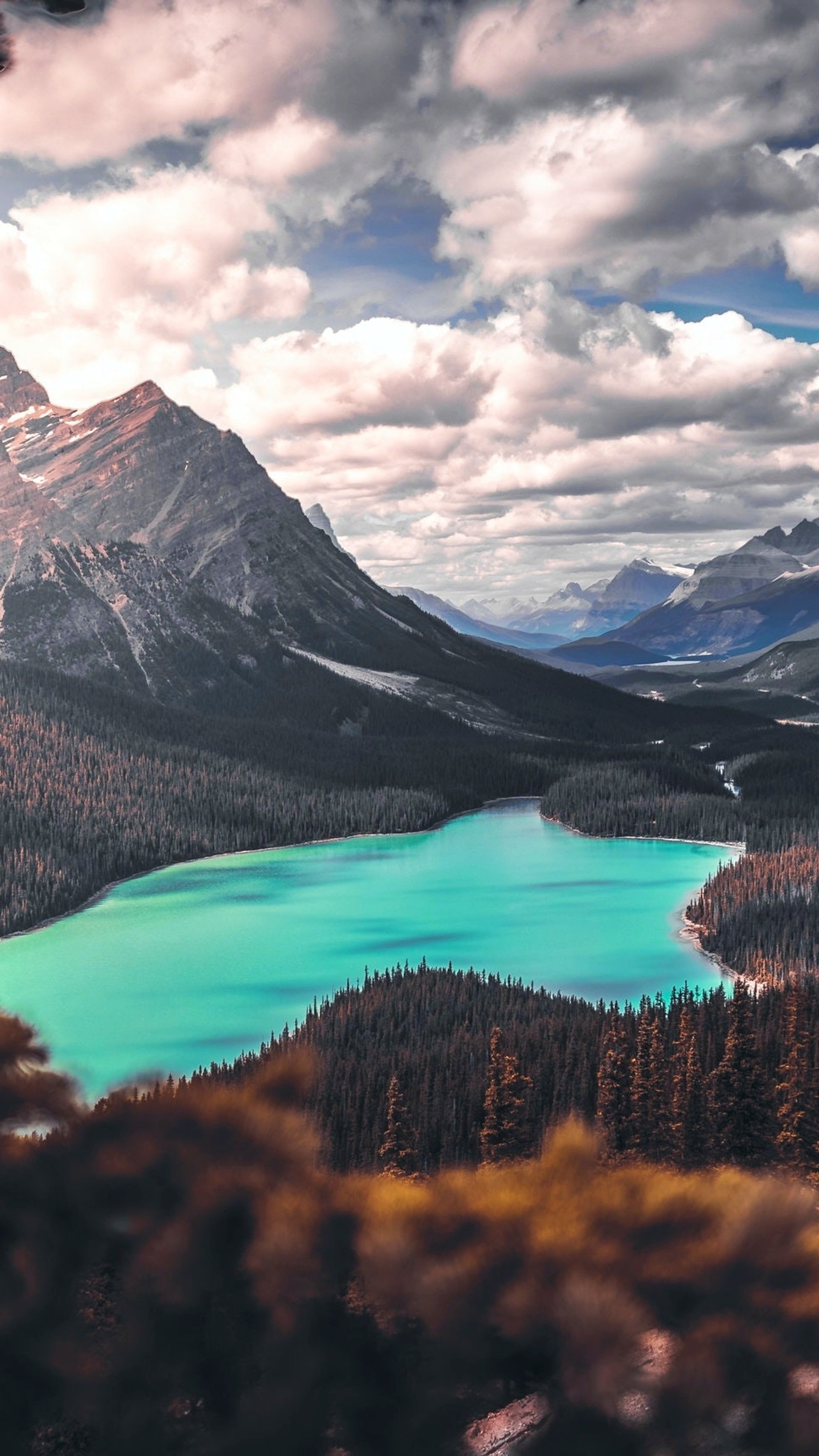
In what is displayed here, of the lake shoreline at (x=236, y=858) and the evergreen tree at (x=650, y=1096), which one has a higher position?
the evergreen tree at (x=650, y=1096)

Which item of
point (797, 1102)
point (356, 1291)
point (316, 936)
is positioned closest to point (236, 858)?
point (316, 936)

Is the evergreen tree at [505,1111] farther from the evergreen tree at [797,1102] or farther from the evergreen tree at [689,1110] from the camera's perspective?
the evergreen tree at [797,1102]

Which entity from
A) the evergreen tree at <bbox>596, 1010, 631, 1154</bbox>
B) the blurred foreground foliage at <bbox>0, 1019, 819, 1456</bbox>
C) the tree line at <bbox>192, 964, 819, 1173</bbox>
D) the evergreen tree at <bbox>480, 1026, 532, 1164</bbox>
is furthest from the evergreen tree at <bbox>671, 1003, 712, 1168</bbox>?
the blurred foreground foliage at <bbox>0, 1019, 819, 1456</bbox>

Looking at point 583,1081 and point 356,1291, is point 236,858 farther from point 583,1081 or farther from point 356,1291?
point 356,1291

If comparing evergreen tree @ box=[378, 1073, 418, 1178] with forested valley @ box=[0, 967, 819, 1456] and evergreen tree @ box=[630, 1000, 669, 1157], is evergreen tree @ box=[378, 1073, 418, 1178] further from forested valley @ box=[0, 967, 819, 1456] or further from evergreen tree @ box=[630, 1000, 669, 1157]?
evergreen tree @ box=[630, 1000, 669, 1157]

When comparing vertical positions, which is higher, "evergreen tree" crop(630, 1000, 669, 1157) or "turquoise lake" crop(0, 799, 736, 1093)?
"evergreen tree" crop(630, 1000, 669, 1157)

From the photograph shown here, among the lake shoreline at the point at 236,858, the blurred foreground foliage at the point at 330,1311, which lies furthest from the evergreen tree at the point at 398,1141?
the lake shoreline at the point at 236,858
